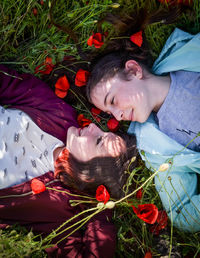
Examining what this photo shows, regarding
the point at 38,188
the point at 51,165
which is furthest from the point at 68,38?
the point at 38,188

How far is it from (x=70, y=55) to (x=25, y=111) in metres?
0.69

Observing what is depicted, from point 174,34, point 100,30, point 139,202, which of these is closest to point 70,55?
point 100,30

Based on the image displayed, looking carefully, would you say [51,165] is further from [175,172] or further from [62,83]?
[175,172]

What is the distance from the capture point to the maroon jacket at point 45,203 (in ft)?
6.11

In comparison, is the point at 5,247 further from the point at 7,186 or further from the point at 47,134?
the point at 47,134

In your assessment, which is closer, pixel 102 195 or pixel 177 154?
pixel 102 195

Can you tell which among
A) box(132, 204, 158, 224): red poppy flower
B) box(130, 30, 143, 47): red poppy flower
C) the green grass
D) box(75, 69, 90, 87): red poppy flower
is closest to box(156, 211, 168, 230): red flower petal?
the green grass

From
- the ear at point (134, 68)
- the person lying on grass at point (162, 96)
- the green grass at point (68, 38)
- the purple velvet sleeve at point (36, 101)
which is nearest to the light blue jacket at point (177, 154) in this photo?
the person lying on grass at point (162, 96)

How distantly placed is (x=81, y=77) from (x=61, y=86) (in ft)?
0.69

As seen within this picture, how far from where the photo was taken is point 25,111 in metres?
2.12

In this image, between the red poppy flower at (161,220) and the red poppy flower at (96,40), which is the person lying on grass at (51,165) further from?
the red poppy flower at (96,40)

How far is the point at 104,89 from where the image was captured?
1.97 metres

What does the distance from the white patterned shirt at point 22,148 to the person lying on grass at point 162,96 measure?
22.5 inches

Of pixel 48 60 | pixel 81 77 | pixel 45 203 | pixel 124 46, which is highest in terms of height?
pixel 124 46
